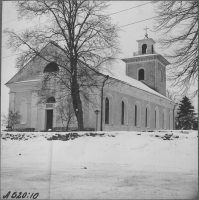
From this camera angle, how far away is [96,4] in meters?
6.32

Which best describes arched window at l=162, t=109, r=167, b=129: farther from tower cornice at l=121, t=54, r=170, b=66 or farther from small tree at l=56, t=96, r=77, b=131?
small tree at l=56, t=96, r=77, b=131

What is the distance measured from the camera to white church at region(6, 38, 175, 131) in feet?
19.6

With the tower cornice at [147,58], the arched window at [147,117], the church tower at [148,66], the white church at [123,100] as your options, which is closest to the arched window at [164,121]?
the white church at [123,100]

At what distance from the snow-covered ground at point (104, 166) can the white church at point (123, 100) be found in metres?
0.40

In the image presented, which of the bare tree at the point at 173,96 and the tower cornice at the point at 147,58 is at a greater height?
the tower cornice at the point at 147,58

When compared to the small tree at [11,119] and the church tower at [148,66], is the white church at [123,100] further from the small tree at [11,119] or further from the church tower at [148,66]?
the small tree at [11,119]

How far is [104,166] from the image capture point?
546 cm

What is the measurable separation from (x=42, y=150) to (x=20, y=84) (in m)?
2.09

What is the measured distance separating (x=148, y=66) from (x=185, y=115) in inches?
64.1

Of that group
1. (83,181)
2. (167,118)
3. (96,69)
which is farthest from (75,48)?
(83,181)

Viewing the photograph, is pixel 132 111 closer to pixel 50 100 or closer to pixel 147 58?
pixel 147 58

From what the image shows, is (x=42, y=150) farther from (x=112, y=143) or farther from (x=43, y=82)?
(x=43, y=82)

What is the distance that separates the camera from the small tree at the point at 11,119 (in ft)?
21.0

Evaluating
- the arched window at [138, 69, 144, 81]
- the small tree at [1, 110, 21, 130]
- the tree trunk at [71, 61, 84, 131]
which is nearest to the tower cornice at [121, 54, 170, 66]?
the arched window at [138, 69, 144, 81]
